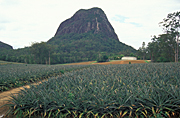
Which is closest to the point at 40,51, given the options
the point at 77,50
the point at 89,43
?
the point at 77,50

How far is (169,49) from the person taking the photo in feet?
169

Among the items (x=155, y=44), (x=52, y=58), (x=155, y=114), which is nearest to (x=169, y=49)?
(x=155, y=44)

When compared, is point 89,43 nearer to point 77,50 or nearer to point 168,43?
point 77,50

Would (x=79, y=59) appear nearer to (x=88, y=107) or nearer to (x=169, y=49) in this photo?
(x=169, y=49)

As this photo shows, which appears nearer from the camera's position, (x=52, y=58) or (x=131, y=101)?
(x=131, y=101)

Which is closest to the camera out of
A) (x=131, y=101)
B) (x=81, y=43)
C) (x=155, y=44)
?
(x=131, y=101)

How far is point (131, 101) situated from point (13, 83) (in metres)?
7.95

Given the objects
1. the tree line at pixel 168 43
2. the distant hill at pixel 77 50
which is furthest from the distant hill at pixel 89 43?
the tree line at pixel 168 43

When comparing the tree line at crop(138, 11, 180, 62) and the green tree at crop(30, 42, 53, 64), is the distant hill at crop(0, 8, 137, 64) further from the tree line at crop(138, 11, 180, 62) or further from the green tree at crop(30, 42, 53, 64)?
the tree line at crop(138, 11, 180, 62)

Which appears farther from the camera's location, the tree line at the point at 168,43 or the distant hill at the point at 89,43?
the distant hill at the point at 89,43

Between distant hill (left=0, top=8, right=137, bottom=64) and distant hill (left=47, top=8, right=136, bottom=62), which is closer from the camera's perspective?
distant hill (left=0, top=8, right=137, bottom=64)

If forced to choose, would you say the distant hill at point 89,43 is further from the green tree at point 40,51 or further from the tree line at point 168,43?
the tree line at point 168,43

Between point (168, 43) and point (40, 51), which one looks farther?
point (40, 51)

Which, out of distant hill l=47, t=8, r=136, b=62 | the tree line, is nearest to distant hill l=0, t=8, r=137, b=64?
distant hill l=47, t=8, r=136, b=62
